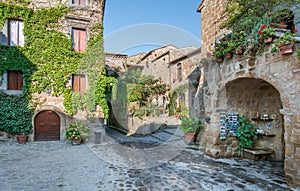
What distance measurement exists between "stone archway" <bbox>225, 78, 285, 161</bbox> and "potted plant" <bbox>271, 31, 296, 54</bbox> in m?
1.48

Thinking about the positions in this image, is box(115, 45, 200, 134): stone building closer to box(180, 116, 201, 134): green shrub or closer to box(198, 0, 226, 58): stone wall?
box(198, 0, 226, 58): stone wall

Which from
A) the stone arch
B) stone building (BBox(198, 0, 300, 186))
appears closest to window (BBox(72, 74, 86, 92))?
the stone arch

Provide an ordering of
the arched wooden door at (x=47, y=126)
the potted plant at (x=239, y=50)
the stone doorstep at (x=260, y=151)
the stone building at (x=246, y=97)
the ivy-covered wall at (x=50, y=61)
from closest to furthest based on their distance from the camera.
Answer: the stone building at (x=246, y=97) < the potted plant at (x=239, y=50) < the stone doorstep at (x=260, y=151) < the ivy-covered wall at (x=50, y=61) < the arched wooden door at (x=47, y=126)

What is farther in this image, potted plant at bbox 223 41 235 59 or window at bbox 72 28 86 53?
window at bbox 72 28 86 53

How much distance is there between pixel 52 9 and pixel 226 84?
31.4ft

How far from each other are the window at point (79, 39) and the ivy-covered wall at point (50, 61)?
1.16 feet

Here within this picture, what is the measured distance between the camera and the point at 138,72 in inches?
687

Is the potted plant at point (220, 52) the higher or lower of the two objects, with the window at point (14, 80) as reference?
higher

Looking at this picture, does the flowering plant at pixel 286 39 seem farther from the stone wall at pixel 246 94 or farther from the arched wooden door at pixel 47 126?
the arched wooden door at pixel 47 126

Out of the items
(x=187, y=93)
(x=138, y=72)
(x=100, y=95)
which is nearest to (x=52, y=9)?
(x=100, y=95)

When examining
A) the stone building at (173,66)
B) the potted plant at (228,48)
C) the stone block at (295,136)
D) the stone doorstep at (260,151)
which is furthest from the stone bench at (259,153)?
the stone building at (173,66)

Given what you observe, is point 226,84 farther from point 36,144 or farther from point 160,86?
point 160,86

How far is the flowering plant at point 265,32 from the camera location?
4.03m

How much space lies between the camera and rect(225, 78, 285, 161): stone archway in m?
5.40
